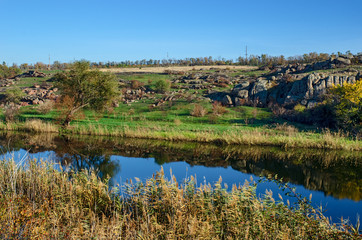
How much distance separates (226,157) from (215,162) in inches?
68.5

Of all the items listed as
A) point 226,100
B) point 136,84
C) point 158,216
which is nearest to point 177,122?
point 226,100

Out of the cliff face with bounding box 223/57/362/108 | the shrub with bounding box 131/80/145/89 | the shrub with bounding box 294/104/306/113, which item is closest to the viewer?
the shrub with bounding box 294/104/306/113

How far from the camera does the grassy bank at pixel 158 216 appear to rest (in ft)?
25.3

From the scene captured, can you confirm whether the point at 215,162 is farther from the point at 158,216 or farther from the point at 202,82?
the point at 202,82

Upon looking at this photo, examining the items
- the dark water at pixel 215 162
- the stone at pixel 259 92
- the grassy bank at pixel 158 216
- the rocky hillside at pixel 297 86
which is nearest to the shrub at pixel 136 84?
the rocky hillside at pixel 297 86

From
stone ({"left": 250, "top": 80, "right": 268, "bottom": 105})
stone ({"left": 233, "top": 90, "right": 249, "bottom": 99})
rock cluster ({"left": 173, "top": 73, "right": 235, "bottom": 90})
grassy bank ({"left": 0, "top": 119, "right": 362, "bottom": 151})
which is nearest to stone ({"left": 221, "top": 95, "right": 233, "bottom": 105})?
stone ({"left": 233, "top": 90, "right": 249, "bottom": 99})

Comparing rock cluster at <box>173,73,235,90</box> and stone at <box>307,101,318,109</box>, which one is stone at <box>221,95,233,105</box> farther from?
rock cluster at <box>173,73,235,90</box>

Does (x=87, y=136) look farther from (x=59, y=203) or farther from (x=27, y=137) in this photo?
(x=59, y=203)

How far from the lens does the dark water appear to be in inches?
620

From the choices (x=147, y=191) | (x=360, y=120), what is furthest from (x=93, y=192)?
(x=360, y=120)

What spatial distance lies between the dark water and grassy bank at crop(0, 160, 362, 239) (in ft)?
14.9

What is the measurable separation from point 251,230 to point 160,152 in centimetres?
1580

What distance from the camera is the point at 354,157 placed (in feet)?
73.4

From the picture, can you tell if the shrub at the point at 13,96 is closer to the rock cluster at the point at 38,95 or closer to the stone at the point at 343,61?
the rock cluster at the point at 38,95
